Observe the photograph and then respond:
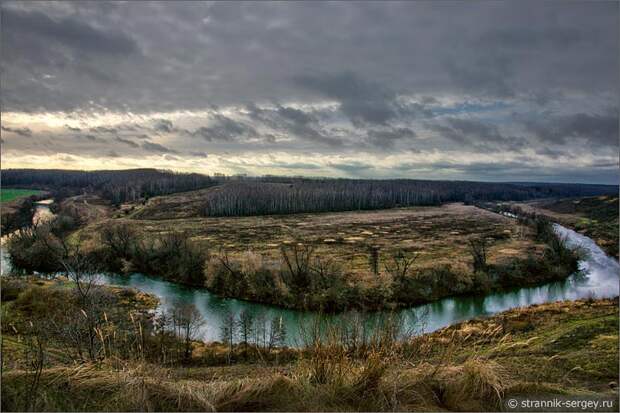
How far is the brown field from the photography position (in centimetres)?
4494

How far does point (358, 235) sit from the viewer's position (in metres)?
61.1

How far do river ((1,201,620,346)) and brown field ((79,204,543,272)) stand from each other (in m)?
6.66

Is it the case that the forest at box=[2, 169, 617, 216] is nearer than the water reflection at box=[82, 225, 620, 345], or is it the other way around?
the water reflection at box=[82, 225, 620, 345]

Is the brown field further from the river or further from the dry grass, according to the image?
the river

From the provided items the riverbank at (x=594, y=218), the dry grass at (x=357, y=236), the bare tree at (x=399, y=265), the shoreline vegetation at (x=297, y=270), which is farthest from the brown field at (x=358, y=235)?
the riverbank at (x=594, y=218)

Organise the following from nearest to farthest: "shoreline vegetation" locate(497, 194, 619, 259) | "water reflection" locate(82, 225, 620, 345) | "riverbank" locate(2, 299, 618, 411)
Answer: "riverbank" locate(2, 299, 618, 411)
"water reflection" locate(82, 225, 620, 345)
"shoreline vegetation" locate(497, 194, 619, 259)

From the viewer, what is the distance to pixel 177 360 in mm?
15914

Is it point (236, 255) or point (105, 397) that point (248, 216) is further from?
point (105, 397)

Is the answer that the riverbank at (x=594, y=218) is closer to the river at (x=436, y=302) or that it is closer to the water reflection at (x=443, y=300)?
the river at (x=436, y=302)

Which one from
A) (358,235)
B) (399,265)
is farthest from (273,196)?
(399,265)

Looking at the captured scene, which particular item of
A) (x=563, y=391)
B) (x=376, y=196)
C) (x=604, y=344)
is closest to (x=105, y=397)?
(x=563, y=391)

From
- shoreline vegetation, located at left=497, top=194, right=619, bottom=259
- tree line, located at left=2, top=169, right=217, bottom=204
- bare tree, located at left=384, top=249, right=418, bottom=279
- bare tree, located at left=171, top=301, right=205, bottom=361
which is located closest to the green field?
tree line, located at left=2, top=169, right=217, bottom=204

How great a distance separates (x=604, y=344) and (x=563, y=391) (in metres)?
7.53

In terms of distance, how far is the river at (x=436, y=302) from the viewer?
84.8 feet
